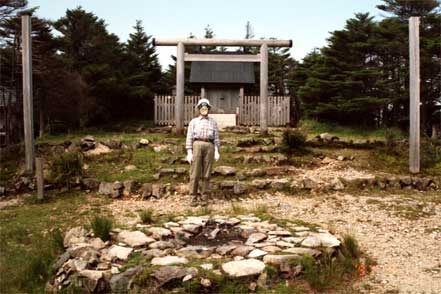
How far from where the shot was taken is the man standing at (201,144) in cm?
805

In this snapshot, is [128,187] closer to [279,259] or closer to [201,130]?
[201,130]

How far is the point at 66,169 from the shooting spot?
32.0 feet

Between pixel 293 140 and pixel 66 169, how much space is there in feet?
18.5

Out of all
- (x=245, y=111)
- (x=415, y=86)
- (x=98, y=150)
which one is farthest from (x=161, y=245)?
(x=245, y=111)

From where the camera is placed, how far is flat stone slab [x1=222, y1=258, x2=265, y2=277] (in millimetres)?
4555

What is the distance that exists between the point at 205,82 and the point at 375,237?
662 inches

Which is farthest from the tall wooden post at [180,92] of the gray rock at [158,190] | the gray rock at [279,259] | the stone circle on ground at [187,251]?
the gray rock at [279,259]

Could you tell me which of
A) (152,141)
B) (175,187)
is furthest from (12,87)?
(175,187)

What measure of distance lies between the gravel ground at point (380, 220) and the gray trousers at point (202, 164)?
15.4 inches

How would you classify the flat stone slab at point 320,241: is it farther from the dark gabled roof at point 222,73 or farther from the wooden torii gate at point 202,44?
the dark gabled roof at point 222,73

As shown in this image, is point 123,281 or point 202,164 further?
point 202,164

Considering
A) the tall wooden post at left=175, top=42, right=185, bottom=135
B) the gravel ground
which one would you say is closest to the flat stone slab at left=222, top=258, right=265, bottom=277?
the gravel ground

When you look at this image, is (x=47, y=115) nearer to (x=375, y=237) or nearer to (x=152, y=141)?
(x=152, y=141)

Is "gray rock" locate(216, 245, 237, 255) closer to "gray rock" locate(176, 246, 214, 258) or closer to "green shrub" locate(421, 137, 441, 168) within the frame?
"gray rock" locate(176, 246, 214, 258)
